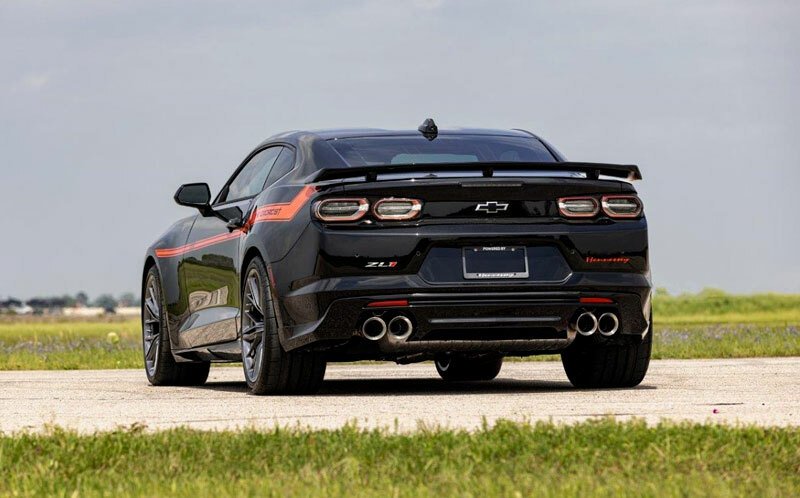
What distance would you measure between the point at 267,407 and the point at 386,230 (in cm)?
116

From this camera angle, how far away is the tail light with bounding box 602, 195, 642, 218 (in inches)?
346

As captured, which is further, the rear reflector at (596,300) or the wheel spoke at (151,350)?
the wheel spoke at (151,350)

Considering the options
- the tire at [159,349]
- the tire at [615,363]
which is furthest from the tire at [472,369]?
the tire at [615,363]

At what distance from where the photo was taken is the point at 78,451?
5766mm

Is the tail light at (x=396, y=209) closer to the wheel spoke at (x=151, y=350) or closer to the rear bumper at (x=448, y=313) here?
the rear bumper at (x=448, y=313)

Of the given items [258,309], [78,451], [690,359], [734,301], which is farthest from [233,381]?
[734,301]

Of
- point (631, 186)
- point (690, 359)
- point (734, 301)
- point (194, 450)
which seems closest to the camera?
point (194, 450)

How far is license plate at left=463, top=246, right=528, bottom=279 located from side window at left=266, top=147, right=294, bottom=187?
5.24ft

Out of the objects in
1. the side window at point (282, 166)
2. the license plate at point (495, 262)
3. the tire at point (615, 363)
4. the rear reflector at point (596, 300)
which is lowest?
the tire at point (615, 363)

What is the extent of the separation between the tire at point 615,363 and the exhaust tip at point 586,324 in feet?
1.70

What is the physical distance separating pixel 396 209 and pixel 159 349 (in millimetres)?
3537

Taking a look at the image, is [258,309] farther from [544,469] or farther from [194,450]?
[544,469]

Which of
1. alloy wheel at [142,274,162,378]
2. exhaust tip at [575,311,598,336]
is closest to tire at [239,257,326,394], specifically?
exhaust tip at [575,311,598,336]

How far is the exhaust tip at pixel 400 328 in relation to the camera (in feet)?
27.7
